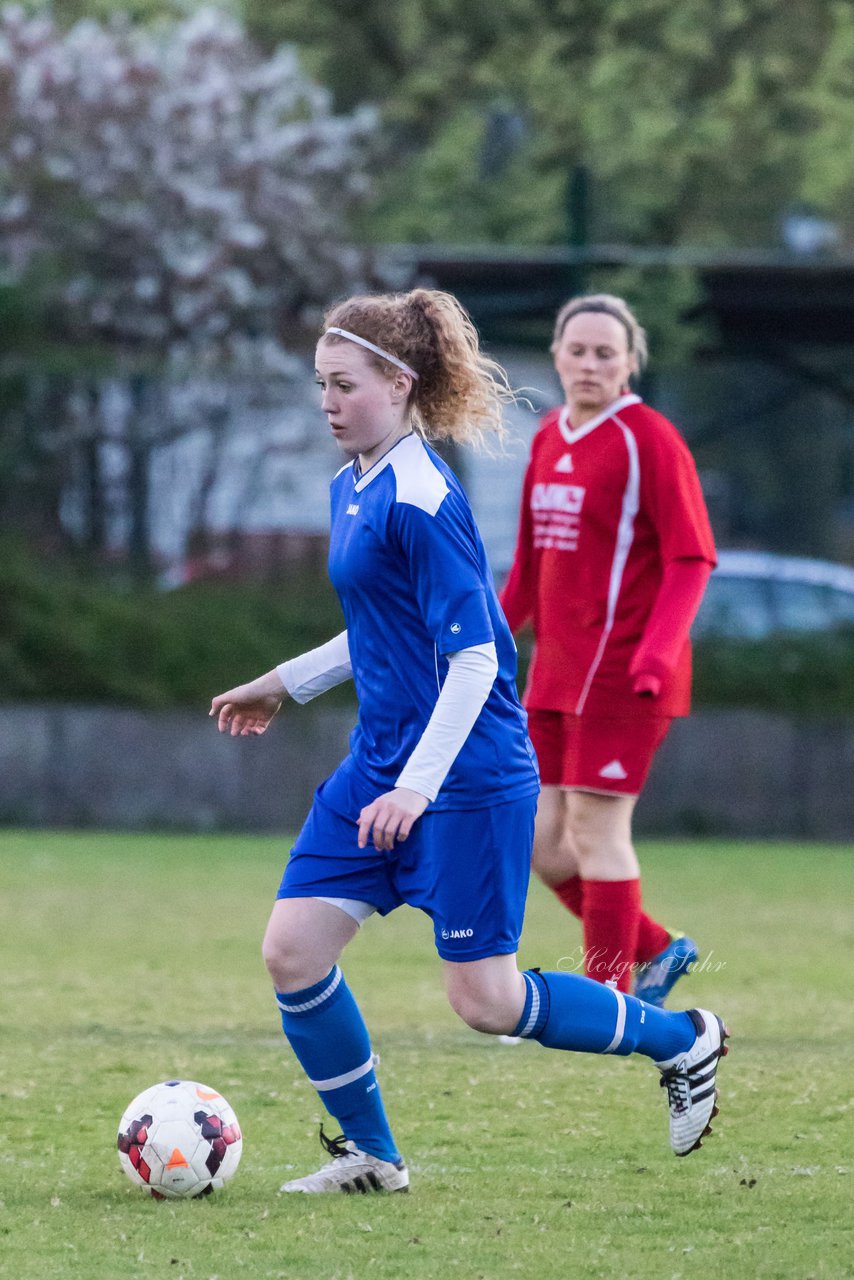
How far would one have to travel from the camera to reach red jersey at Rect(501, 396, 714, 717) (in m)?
6.43

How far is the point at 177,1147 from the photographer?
14.8 ft

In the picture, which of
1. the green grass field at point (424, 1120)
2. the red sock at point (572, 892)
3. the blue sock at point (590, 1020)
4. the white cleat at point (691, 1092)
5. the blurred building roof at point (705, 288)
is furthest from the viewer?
the blurred building roof at point (705, 288)

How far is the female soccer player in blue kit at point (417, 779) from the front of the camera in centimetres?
436

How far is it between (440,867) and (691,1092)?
2.86ft

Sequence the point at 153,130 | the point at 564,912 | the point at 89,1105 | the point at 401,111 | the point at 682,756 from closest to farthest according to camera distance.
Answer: the point at 89,1105 < the point at 564,912 < the point at 682,756 < the point at 153,130 < the point at 401,111

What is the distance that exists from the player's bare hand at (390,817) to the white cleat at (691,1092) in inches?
38.8

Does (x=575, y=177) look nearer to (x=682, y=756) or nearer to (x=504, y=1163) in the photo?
(x=682, y=756)

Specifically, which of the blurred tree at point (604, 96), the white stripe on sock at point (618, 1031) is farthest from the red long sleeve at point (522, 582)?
the blurred tree at point (604, 96)

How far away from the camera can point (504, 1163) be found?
16.1 ft

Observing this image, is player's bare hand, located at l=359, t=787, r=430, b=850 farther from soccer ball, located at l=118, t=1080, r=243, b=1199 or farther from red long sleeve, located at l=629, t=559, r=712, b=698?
red long sleeve, located at l=629, t=559, r=712, b=698

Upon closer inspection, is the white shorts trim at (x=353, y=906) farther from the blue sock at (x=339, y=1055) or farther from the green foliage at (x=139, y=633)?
the green foliage at (x=139, y=633)

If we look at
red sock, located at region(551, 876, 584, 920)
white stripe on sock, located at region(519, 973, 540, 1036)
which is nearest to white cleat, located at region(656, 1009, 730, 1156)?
white stripe on sock, located at region(519, 973, 540, 1036)

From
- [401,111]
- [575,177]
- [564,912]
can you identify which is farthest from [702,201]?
[564,912]

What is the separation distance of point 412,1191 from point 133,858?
26.5 feet
